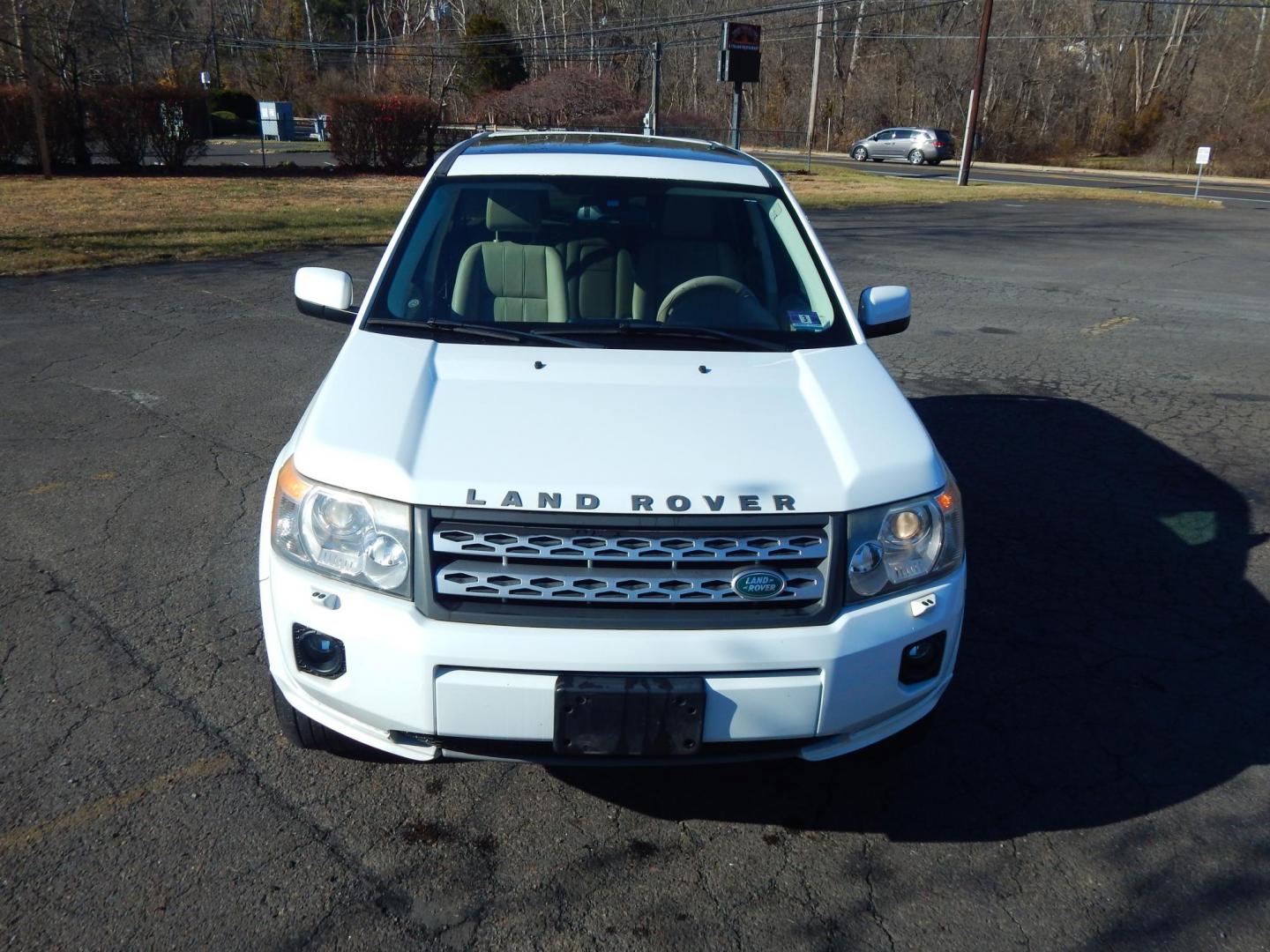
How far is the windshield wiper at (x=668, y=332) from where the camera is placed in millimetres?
3648

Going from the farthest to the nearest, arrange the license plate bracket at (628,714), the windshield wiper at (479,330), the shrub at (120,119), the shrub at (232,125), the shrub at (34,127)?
the shrub at (232,125) → the shrub at (120,119) → the shrub at (34,127) → the windshield wiper at (479,330) → the license plate bracket at (628,714)

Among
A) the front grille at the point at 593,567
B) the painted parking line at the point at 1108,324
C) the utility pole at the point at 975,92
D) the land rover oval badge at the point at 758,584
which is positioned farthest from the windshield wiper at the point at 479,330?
the utility pole at the point at 975,92

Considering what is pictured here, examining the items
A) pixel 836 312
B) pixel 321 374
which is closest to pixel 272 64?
pixel 321 374

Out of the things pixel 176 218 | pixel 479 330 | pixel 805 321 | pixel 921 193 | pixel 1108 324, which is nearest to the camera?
pixel 479 330

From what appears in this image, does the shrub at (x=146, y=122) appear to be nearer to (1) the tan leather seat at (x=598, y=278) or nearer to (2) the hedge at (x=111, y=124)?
(2) the hedge at (x=111, y=124)

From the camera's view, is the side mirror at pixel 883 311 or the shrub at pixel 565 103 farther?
the shrub at pixel 565 103

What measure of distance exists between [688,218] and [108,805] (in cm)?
298

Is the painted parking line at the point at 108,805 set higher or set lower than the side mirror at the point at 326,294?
lower

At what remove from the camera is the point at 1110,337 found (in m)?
9.95

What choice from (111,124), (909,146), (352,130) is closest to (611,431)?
(111,124)

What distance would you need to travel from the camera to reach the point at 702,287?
13.4ft

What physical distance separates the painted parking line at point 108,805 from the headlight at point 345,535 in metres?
0.81

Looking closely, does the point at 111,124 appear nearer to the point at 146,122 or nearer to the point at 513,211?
the point at 146,122

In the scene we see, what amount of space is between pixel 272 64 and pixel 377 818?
7288 cm
